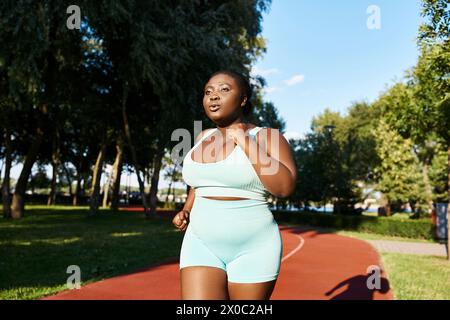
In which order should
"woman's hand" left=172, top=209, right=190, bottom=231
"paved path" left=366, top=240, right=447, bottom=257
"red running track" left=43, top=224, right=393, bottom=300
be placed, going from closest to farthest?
"woman's hand" left=172, top=209, right=190, bottom=231 → "red running track" left=43, top=224, right=393, bottom=300 → "paved path" left=366, top=240, right=447, bottom=257

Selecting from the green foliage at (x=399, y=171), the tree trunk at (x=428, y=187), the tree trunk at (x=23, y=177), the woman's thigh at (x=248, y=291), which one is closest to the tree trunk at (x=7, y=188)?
the tree trunk at (x=23, y=177)

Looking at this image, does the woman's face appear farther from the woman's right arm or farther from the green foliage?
the green foliage

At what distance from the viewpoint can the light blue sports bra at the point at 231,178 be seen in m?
2.12

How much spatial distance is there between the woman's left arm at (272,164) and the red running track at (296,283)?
15.8ft

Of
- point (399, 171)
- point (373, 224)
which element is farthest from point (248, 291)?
point (399, 171)

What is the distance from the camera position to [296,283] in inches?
313

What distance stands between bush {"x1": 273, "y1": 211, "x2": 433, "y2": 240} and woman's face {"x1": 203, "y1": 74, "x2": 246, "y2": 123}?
20807 mm

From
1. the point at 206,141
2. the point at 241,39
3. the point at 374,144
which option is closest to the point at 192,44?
the point at 241,39

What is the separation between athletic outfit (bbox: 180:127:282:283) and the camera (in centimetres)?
212

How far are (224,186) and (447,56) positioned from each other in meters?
6.38

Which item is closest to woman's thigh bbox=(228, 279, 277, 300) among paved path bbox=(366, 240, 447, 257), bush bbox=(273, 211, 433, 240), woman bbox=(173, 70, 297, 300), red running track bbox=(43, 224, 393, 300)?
woman bbox=(173, 70, 297, 300)

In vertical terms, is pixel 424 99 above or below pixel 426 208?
above

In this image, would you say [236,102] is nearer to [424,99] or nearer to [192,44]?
[424,99]

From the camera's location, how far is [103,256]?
9.95 meters
